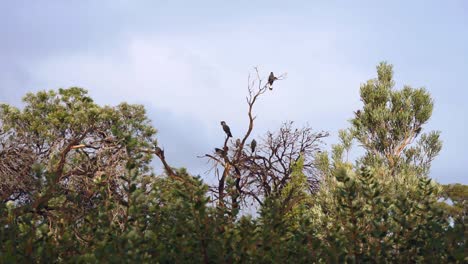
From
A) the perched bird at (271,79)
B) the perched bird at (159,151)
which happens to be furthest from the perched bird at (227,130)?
the perched bird at (159,151)

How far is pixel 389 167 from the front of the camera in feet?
83.0

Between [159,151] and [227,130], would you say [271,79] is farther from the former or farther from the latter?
[159,151]

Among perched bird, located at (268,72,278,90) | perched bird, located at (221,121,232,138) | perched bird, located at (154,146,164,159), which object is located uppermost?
perched bird, located at (268,72,278,90)

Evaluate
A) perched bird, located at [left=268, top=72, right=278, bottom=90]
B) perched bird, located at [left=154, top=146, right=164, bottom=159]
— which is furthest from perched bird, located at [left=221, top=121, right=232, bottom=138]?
perched bird, located at [left=154, top=146, right=164, bottom=159]

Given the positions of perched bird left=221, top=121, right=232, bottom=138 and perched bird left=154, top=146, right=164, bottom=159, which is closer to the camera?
perched bird left=154, top=146, right=164, bottom=159

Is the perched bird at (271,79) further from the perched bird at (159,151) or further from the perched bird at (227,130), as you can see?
the perched bird at (159,151)

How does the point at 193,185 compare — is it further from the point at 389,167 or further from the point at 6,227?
the point at 389,167

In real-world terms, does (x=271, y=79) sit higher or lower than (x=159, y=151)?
higher

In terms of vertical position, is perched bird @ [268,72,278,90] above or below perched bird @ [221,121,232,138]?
above

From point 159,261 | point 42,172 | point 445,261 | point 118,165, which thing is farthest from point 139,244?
point 118,165

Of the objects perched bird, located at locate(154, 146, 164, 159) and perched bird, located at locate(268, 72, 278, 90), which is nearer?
perched bird, located at locate(154, 146, 164, 159)

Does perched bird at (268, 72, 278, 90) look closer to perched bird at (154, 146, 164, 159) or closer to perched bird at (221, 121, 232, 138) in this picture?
perched bird at (221, 121, 232, 138)

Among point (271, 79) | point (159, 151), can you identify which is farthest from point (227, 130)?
point (159, 151)

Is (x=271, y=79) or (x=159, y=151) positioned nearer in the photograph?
A: (x=159, y=151)
